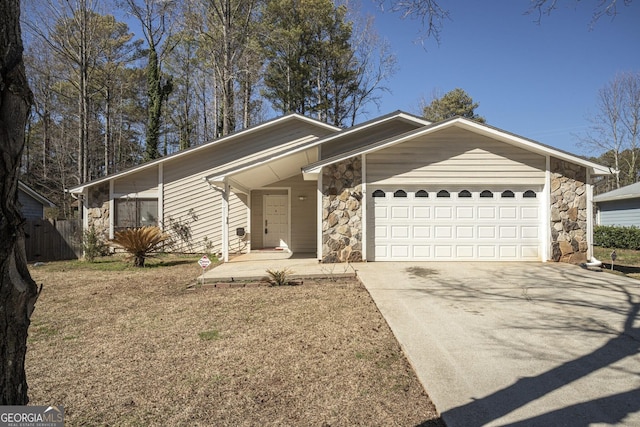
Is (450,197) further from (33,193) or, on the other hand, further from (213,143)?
(33,193)

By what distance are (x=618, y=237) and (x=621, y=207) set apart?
154 inches

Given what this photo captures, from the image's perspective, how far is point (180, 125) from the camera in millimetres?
30578

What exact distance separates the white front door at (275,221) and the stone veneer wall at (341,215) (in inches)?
180

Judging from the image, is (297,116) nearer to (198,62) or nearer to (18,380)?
(18,380)

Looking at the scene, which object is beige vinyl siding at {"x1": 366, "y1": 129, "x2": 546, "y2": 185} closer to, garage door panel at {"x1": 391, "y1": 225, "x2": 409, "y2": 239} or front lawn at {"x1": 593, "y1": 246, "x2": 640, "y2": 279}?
garage door panel at {"x1": 391, "y1": 225, "x2": 409, "y2": 239}

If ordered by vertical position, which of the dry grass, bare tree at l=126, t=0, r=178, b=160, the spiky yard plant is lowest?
the dry grass

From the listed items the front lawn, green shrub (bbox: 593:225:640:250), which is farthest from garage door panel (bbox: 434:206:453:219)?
green shrub (bbox: 593:225:640:250)

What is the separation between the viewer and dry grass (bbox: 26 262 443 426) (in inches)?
116

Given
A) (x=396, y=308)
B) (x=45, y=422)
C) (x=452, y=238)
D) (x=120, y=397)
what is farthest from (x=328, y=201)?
(x=45, y=422)

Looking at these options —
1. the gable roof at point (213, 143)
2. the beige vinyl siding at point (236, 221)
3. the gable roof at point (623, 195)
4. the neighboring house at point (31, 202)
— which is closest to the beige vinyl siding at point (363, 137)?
the gable roof at point (213, 143)

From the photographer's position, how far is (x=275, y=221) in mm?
14516

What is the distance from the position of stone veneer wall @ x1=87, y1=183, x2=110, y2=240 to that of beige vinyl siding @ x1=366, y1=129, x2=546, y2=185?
1002cm

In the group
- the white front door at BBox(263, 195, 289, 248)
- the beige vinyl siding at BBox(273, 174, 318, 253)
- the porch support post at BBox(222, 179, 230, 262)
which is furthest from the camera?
the white front door at BBox(263, 195, 289, 248)

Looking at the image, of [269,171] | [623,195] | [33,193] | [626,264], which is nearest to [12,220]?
[269,171]
